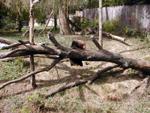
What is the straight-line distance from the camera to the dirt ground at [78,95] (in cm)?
961

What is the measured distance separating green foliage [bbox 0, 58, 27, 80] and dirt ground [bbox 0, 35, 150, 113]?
17.1 inches

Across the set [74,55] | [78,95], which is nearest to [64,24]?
[74,55]

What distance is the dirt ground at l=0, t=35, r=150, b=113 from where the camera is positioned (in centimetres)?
961

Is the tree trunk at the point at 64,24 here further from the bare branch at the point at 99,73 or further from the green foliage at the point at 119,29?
the bare branch at the point at 99,73

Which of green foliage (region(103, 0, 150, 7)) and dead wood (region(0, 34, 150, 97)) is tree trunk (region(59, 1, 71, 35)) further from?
dead wood (region(0, 34, 150, 97))

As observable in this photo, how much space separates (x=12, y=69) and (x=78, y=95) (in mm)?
2300

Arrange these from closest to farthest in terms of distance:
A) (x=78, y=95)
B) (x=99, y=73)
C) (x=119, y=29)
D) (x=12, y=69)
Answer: (x=78, y=95) → (x=99, y=73) → (x=12, y=69) → (x=119, y=29)

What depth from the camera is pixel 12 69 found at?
11375 mm

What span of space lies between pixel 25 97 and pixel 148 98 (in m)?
3.12

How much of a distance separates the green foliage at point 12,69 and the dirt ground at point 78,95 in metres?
0.43

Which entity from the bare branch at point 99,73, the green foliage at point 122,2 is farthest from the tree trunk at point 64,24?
the bare branch at point 99,73

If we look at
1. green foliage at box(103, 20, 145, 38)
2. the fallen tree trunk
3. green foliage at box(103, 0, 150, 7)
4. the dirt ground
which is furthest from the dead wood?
green foliage at box(103, 0, 150, 7)

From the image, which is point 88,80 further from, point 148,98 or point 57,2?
point 57,2

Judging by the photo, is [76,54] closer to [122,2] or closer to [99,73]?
[99,73]
